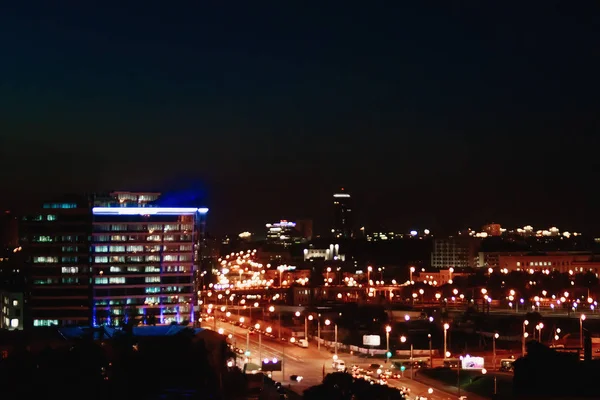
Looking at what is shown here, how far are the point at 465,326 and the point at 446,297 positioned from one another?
12071 mm

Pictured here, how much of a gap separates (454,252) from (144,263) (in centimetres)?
4873

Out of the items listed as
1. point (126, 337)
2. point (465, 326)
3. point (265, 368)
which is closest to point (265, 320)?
point (465, 326)

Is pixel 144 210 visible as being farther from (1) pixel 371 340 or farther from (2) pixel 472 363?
(2) pixel 472 363

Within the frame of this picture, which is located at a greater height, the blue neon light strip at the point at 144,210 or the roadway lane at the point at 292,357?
the blue neon light strip at the point at 144,210

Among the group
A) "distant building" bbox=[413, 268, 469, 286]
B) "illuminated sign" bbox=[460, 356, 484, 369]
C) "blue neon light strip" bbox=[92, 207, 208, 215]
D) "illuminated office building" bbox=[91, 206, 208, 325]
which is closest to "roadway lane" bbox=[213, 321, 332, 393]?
"illuminated office building" bbox=[91, 206, 208, 325]

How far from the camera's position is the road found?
66.8ft

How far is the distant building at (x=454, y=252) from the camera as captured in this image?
7638 cm

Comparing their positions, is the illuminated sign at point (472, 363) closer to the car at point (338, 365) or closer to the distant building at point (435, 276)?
the car at point (338, 365)

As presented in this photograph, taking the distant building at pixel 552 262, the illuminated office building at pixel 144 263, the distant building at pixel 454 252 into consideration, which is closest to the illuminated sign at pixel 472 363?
the illuminated office building at pixel 144 263

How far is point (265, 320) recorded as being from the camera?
127 feet

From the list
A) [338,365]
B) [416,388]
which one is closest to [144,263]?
[338,365]

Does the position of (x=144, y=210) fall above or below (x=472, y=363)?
above

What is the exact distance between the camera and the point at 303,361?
25250mm

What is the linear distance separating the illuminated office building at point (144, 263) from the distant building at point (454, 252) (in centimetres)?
4537
